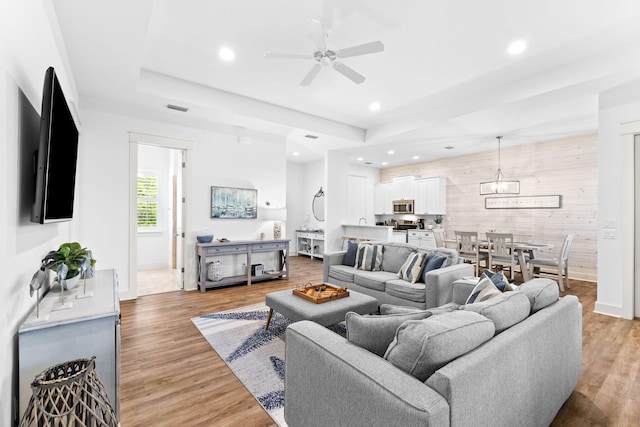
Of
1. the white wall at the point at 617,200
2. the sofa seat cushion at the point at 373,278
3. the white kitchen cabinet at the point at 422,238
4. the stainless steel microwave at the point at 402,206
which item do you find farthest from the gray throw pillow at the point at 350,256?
the stainless steel microwave at the point at 402,206

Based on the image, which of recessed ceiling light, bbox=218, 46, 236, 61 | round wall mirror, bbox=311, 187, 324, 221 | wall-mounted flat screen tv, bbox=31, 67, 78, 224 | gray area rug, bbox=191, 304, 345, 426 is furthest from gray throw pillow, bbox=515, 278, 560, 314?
round wall mirror, bbox=311, 187, 324, 221

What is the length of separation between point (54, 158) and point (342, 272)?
3322mm

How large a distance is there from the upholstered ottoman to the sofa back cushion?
3.91 feet

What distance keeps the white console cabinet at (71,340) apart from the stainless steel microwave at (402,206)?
758 cm

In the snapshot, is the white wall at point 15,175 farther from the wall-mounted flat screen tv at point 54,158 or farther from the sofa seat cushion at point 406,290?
the sofa seat cushion at point 406,290

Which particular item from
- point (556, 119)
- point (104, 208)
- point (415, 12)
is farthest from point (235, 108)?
point (556, 119)

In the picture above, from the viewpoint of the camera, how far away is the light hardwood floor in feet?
6.29

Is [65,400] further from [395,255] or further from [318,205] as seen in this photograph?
[318,205]

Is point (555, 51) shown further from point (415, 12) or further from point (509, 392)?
point (509, 392)

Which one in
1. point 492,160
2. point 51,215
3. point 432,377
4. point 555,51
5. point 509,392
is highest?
point 555,51

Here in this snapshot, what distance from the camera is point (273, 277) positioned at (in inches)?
221

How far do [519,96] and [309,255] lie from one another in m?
6.09

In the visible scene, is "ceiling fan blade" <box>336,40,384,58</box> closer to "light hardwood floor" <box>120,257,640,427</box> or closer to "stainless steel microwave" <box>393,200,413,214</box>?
"light hardwood floor" <box>120,257,640,427</box>

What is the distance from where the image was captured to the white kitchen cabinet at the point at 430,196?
307 inches
